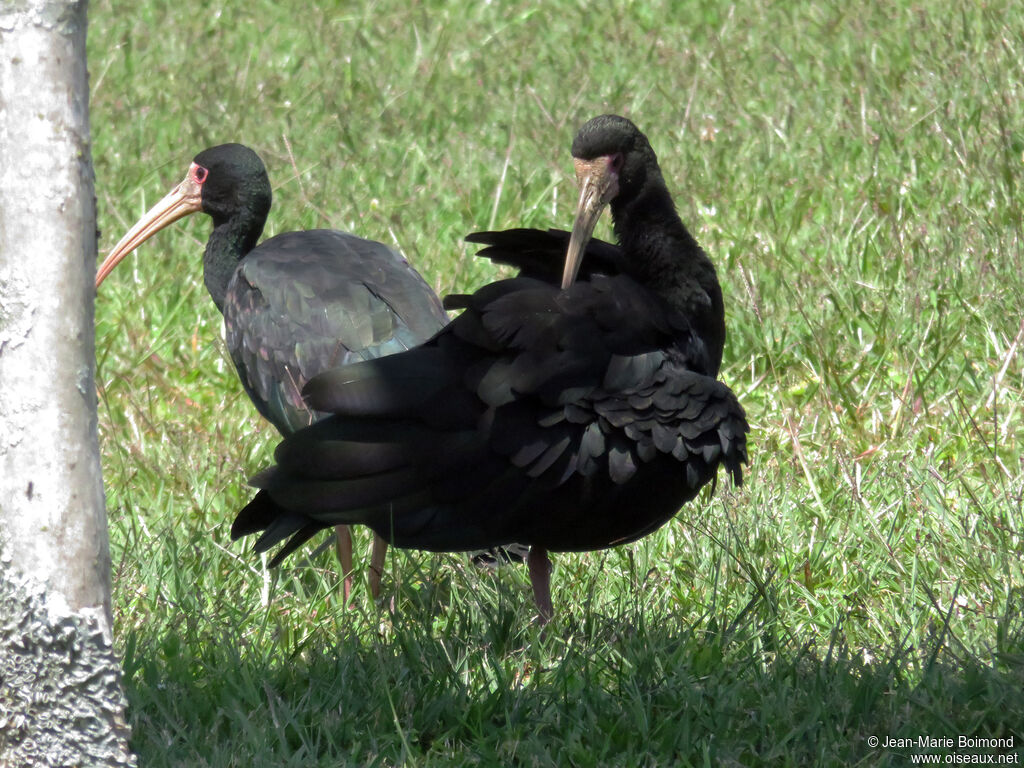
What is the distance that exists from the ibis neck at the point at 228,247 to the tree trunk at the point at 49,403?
252 centimetres

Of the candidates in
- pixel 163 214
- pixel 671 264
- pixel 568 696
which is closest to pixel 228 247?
pixel 163 214

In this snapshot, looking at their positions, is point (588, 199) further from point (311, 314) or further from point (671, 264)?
point (311, 314)

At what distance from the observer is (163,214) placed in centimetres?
549

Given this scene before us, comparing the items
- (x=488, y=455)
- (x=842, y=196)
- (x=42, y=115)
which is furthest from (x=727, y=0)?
(x=42, y=115)

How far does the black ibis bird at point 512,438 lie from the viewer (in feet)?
11.0

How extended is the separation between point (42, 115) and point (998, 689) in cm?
220

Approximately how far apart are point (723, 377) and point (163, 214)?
2205mm

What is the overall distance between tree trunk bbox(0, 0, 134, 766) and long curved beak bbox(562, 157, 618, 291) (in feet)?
4.48

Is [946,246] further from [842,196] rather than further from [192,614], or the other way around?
[192,614]

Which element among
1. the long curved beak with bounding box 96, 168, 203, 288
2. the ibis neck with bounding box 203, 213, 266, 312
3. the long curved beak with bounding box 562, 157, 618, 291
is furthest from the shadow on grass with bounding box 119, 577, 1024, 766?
the long curved beak with bounding box 96, 168, 203, 288

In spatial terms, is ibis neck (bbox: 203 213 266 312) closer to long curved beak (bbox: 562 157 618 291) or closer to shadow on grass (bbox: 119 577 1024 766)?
long curved beak (bbox: 562 157 618 291)

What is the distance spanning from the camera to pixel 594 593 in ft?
12.7

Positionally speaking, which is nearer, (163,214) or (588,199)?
(588,199)

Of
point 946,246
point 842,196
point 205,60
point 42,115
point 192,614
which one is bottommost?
point 192,614
